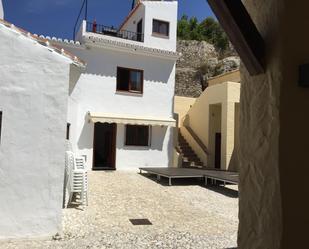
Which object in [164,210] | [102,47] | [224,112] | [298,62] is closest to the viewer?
[298,62]

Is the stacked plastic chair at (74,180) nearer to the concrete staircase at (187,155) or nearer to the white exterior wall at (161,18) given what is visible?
the concrete staircase at (187,155)

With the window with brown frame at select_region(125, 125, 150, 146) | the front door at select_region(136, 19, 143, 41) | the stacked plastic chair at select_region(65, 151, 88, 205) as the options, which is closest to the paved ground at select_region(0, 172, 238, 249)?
the stacked plastic chair at select_region(65, 151, 88, 205)

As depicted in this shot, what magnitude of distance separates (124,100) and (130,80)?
1.89m

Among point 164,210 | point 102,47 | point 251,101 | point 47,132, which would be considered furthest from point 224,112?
point 251,101

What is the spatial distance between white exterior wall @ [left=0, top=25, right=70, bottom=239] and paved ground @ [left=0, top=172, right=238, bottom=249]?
2.62 ft

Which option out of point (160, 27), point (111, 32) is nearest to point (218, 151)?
point (160, 27)

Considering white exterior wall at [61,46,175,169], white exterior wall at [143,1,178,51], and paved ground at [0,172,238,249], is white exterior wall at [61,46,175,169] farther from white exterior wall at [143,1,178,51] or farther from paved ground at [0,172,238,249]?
paved ground at [0,172,238,249]

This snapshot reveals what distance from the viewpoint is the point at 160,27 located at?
30266 millimetres

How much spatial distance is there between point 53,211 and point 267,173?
777 cm

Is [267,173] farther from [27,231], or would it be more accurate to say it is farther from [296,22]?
[27,231]

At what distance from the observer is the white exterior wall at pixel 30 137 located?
947cm

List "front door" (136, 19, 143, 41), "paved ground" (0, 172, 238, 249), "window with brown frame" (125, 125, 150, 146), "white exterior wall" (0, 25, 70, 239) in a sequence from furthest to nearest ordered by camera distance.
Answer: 1. "front door" (136, 19, 143, 41)
2. "window with brown frame" (125, 125, 150, 146)
3. "paved ground" (0, 172, 238, 249)
4. "white exterior wall" (0, 25, 70, 239)

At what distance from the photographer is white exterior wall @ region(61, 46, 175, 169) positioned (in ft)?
85.3

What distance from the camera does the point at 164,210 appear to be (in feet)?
46.2
